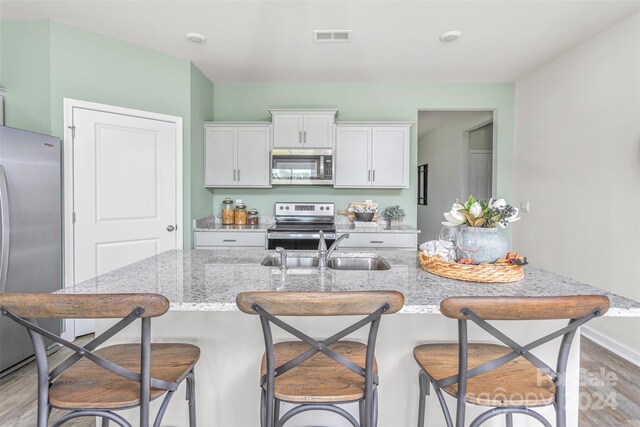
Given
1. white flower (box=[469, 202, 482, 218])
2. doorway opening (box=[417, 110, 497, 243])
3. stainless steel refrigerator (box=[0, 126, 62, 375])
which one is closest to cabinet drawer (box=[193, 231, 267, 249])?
stainless steel refrigerator (box=[0, 126, 62, 375])

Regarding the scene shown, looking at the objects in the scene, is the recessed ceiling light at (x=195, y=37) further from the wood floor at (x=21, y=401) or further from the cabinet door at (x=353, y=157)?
the wood floor at (x=21, y=401)

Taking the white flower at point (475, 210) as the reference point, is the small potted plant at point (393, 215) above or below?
below

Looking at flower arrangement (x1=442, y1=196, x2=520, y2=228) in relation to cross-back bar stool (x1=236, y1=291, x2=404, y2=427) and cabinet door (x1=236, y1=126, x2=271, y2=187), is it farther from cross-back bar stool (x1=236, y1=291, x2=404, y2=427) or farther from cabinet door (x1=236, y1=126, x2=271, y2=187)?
cabinet door (x1=236, y1=126, x2=271, y2=187)

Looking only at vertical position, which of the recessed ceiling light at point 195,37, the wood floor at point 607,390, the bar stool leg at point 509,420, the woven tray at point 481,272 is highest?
the recessed ceiling light at point 195,37

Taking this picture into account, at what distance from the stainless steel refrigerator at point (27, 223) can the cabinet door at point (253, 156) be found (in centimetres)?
165

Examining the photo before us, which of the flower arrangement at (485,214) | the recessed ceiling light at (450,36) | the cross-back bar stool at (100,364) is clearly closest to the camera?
the cross-back bar stool at (100,364)

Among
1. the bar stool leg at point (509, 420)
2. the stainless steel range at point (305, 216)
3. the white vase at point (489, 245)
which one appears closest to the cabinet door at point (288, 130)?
the stainless steel range at point (305, 216)

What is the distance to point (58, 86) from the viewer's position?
2.68m

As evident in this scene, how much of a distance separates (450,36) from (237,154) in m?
2.40

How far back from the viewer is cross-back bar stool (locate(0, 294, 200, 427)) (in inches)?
33.9

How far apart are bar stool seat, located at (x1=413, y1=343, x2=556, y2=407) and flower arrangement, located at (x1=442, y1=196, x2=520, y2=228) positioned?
0.51m

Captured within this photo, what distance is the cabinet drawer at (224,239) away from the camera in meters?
3.41

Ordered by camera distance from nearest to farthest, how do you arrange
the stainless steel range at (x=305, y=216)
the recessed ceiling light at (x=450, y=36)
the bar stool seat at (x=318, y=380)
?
the bar stool seat at (x=318, y=380) < the recessed ceiling light at (x=450, y=36) < the stainless steel range at (x=305, y=216)

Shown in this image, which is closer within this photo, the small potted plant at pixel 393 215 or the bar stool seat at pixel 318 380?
the bar stool seat at pixel 318 380
